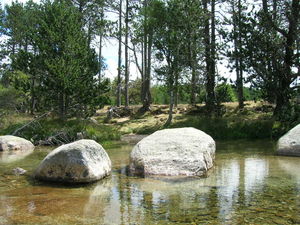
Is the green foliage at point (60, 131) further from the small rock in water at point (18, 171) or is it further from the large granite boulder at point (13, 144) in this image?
the small rock in water at point (18, 171)

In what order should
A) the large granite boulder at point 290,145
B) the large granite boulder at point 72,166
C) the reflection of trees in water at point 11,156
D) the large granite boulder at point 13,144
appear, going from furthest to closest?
1. the large granite boulder at point 13,144
2. the reflection of trees in water at point 11,156
3. the large granite boulder at point 290,145
4. the large granite boulder at point 72,166

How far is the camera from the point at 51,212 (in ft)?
18.0

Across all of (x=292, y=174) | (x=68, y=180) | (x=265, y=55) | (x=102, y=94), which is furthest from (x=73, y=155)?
(x=265, y=55)

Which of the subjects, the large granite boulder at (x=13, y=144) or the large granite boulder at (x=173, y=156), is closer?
the large granite boulder at (x=173, y=156)

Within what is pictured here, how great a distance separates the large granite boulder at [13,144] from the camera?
14.0m

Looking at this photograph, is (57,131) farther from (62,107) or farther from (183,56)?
(183,56)

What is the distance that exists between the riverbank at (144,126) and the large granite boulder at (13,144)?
112 centimetres

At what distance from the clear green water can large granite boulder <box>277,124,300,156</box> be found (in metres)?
1.88

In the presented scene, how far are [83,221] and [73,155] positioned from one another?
8.69 ft

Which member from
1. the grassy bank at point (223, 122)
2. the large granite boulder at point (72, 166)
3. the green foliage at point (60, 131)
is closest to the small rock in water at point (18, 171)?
the large granite boulder at point (72, 166)

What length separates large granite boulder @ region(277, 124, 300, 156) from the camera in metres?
10.8

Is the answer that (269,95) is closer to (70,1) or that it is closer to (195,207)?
(195,207)

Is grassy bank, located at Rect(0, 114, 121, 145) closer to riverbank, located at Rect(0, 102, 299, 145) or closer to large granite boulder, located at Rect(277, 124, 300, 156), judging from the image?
riverbank, located at Rect(0, 102, 299, 145)

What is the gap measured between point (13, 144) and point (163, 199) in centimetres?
985
